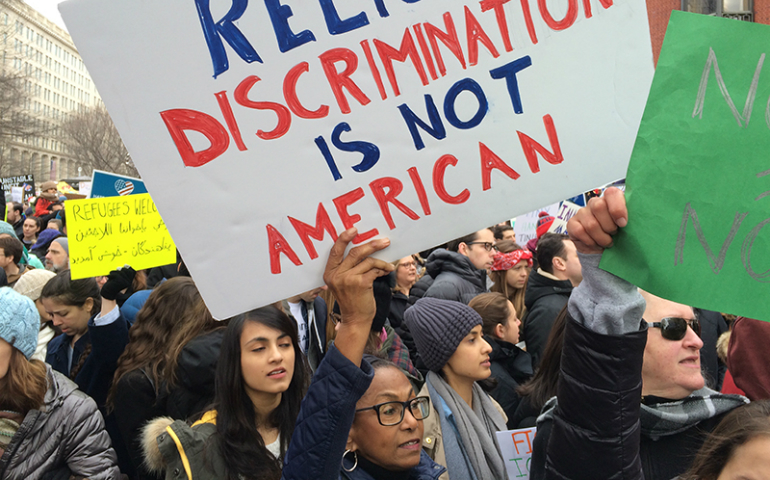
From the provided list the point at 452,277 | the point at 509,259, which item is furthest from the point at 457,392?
the point at 509,259

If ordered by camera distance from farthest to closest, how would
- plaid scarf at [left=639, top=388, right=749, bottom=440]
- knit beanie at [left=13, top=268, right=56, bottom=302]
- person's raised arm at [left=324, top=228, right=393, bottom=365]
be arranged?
knit beanie at [left=13, top=268, right=56, bottom=302]
plaid scarf at [left=639, top=388, right=749, bottom=440]
person's raised arm at [left=324, top=228, right=393, bottom=365]

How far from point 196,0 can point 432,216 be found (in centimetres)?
91

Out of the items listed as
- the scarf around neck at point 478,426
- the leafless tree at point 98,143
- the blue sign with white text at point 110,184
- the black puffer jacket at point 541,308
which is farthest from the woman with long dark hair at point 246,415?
the leafless tree at point 98,143

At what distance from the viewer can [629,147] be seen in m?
1.86

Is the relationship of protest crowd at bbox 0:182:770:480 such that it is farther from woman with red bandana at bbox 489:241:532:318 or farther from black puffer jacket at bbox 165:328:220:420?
woman with red bandana at bbox 489:241:532:318

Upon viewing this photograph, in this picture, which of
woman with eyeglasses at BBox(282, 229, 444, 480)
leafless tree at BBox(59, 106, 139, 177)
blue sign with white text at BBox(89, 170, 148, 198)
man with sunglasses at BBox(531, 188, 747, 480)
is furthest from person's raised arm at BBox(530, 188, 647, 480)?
leafless tree at BBox(59, 106, 139, 177)

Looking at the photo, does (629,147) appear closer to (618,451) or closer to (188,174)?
(618,451)

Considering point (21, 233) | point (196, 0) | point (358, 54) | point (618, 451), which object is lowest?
point (21, 233)

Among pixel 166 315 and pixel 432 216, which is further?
pixel 166 315

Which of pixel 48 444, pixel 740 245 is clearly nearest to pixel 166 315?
pixel 48 444

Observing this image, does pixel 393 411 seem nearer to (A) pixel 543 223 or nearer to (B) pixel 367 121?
(B) pixel 367 121

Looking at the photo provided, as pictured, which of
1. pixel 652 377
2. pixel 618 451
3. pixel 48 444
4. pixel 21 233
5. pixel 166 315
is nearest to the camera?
pixel 618 451

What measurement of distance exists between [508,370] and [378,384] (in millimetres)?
1790

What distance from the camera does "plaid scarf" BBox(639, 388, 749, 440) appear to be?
203 centimetres
